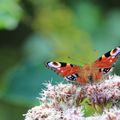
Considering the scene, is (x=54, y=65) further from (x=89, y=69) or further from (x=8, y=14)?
(x=8, y=14)

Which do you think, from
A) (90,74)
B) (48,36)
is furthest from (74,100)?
(48,36)

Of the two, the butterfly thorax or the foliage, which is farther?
the foliage

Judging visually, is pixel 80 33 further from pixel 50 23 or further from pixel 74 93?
pixel 74 93

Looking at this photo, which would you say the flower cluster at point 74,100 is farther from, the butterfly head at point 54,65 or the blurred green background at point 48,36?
the blurred green background at point 48,36

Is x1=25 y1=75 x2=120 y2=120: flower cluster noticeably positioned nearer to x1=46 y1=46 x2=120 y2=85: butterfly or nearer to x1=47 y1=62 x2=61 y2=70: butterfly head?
x1=46 y1=46 x2=120 y2=85: butterfly

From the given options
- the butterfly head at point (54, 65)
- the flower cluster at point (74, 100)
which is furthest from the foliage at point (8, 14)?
the butterfly head at point (54, 65)

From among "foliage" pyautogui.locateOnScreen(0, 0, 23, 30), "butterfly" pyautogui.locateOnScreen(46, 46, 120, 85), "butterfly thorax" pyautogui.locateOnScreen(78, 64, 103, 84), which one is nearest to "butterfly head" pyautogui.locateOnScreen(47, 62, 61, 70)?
"butterfly" pyautogui.locateOnScreen(46, 46, 120, 85)
